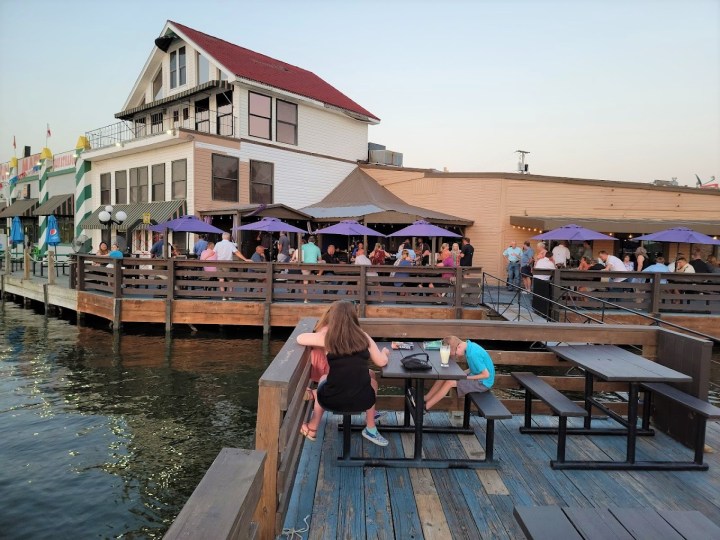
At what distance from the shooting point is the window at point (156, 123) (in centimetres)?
2447

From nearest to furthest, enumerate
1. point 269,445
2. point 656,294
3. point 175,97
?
1. point 269,445
2. point 656,294
3. point 175,97

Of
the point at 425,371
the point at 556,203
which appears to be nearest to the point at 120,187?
the point at 556,203

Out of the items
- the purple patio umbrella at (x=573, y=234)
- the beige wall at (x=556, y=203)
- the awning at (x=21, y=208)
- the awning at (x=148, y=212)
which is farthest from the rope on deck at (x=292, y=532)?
the awning at (x=21, y=208)

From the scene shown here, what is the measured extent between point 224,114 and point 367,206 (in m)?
7.12

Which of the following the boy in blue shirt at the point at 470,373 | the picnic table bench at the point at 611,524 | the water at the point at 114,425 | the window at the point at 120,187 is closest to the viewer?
the picnic table bench at the point at 611,524

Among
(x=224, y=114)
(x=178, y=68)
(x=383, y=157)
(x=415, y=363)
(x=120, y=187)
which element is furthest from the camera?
(x=383, y=157)

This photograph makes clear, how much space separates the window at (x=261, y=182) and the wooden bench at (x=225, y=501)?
19.7 metres

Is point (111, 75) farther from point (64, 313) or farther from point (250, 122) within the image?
point (64, 313)

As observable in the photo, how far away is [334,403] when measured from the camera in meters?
3.78

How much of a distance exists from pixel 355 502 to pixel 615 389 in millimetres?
3073

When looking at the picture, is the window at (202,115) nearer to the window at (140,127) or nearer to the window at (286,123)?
the window at (286,123)

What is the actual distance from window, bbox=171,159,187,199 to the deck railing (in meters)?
17.3

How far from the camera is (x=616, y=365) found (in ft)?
13.6

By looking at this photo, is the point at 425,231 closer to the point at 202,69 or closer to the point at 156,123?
the point at 202,69
